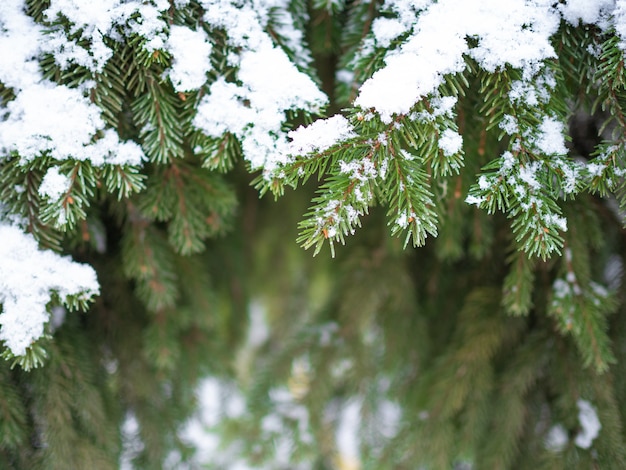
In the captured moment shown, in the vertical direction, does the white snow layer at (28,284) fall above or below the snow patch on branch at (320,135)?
below

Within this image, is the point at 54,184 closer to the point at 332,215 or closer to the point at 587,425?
the point at 332,215

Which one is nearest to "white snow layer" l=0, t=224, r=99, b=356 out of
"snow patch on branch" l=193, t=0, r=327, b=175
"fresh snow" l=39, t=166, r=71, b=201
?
"fresh snow" l=39, t=166, r=71, b=201

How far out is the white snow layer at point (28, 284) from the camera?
2.59 feet

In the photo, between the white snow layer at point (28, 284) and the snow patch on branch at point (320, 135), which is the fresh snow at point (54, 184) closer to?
the white snow layer at point (28, 284)

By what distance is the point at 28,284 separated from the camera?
82 cm

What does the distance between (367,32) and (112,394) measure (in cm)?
111

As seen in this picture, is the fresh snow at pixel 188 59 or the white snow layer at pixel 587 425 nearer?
the fresh snow at pixel 188 59

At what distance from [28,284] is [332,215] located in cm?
60

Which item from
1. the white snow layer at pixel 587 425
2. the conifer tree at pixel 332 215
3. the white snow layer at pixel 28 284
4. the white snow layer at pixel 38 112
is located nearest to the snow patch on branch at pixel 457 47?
the conifer tree at pixel 332 215

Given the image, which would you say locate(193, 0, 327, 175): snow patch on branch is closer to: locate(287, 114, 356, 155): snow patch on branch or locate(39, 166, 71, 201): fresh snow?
locate(287, 114, 356, 155): snow patch on branch

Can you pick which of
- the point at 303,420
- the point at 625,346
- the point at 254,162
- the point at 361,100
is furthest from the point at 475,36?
the point at 303,420

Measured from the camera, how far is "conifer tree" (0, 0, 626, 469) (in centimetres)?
74

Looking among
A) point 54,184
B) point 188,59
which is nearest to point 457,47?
point 188,59

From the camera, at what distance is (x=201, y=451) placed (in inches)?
56.1
